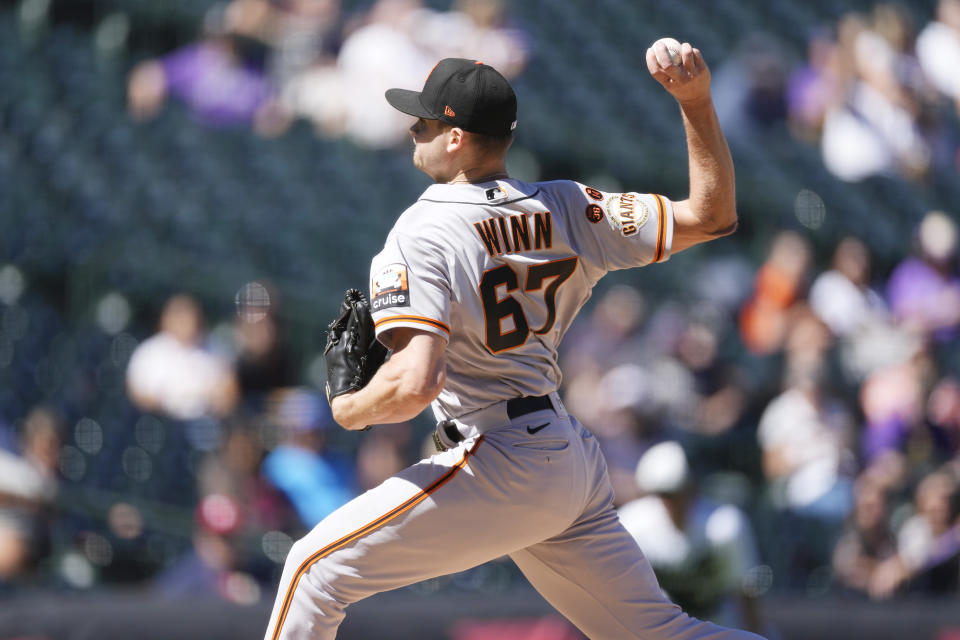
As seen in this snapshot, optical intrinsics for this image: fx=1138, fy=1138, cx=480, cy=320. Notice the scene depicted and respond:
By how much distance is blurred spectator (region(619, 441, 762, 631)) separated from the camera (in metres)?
3.96

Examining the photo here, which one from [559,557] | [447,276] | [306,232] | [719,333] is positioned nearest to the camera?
[447,276]

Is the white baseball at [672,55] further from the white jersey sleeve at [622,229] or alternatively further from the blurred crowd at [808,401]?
the blurred crowd at [808,401]

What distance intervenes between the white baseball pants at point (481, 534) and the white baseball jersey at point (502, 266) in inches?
4.2

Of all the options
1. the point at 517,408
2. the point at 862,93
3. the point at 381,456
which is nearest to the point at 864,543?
the point at 381,456

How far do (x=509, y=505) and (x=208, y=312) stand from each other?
3.97m

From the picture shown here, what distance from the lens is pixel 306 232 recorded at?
6.62 m

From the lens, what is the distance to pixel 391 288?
2246mm

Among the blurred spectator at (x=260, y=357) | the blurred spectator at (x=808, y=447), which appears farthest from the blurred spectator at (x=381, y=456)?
the blurred spectator at (x=808, y=447)

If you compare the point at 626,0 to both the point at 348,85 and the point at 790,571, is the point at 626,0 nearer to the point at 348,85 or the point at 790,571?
the point at 348,85

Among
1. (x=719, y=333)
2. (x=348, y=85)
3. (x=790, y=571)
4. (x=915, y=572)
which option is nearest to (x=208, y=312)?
(x=348, y=85)

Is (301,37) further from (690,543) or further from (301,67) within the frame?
(690,543)

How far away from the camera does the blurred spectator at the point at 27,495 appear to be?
514cm

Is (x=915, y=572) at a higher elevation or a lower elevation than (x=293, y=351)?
lower

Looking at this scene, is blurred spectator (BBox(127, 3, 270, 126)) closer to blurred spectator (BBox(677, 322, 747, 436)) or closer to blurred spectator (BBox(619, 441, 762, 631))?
blurred spectator (BBox(677, 322, 747, 436))
